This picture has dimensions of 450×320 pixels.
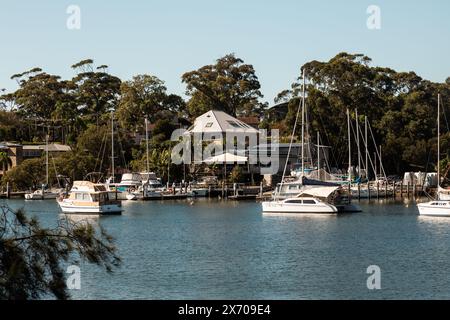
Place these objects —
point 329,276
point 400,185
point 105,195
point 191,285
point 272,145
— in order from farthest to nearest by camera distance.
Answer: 1. point 272,145
2. point 400,185
3. point 105,195
4. point 329,276
5. point 191,285

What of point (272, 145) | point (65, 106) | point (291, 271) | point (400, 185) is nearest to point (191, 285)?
point (291, 271)

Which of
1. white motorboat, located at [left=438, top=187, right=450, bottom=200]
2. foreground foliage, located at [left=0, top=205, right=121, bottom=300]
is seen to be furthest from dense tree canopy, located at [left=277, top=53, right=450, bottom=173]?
foreground foliage, located at [left=0, top=205, right=121, bottom=300]

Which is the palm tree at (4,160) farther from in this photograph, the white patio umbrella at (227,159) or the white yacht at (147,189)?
the white patio umbrella at (227,159)

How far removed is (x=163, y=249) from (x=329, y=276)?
12.2 metres

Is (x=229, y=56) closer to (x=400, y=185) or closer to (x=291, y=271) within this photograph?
(x=400, y=185)

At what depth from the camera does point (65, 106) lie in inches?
4675

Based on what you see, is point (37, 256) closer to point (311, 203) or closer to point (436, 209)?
point (311, 203)

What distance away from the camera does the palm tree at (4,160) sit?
102m

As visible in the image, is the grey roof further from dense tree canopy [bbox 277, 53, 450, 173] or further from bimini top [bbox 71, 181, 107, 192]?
bimini top [bbox 71, 181, 107, 192]

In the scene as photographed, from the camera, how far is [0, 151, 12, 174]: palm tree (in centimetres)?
10188

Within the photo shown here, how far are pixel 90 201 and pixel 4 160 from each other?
39.3m

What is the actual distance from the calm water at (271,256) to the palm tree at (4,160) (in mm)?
36974

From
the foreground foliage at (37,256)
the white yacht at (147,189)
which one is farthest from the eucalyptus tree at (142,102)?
the foreground foliage at (37,256)

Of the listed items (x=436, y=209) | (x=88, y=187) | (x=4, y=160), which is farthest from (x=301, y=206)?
(x=4, y=160)
